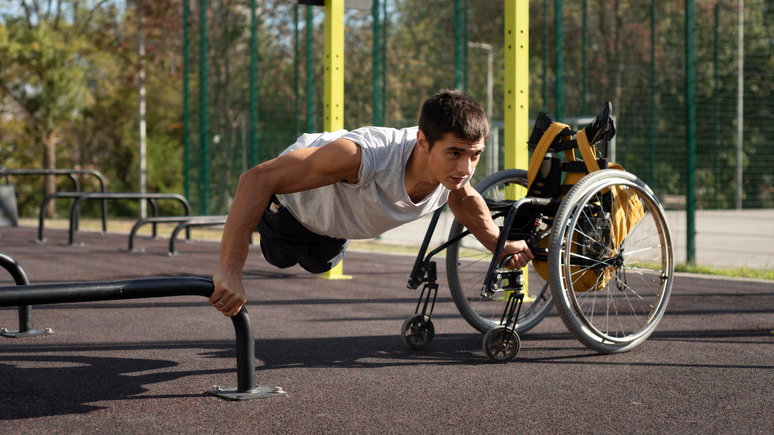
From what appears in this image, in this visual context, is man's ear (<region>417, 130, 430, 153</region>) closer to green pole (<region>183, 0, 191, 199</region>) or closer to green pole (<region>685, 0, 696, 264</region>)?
green pole (<region>685, 0, 696, 264</region>)

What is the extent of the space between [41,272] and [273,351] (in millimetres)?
4121

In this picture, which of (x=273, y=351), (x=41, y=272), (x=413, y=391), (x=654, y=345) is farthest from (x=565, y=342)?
(x=41, y=272)

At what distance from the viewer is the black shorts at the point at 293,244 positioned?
3221 mm

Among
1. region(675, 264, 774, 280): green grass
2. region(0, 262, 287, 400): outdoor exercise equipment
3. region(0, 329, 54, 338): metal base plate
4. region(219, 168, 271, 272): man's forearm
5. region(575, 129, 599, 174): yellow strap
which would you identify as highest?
region(575, 129, 599, 174): yellow strap

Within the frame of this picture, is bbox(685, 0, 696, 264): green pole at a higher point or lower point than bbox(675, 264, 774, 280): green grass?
higher

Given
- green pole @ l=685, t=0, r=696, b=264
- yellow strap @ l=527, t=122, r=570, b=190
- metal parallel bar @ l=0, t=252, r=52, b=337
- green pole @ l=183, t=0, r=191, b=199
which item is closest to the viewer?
metal parallel bar @ l=0, t=252, r=52, b=337

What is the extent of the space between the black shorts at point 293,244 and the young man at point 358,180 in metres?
0.02

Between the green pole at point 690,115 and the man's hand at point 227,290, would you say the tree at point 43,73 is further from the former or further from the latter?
the man's hand at point 227,290

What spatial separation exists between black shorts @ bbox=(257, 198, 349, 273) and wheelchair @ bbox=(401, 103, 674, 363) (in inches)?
19.0

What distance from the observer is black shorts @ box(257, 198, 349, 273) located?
3221 mm

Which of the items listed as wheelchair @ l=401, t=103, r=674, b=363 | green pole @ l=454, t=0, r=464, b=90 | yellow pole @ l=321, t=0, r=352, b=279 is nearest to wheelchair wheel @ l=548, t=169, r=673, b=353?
wheelchair @ l=401, t=103, r=674, b=363

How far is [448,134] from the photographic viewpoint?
2654mm

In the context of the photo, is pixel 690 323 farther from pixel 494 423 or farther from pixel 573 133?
pixel 494 423

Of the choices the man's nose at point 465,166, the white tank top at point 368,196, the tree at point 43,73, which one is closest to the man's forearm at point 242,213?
the white tank top at point 368,196
